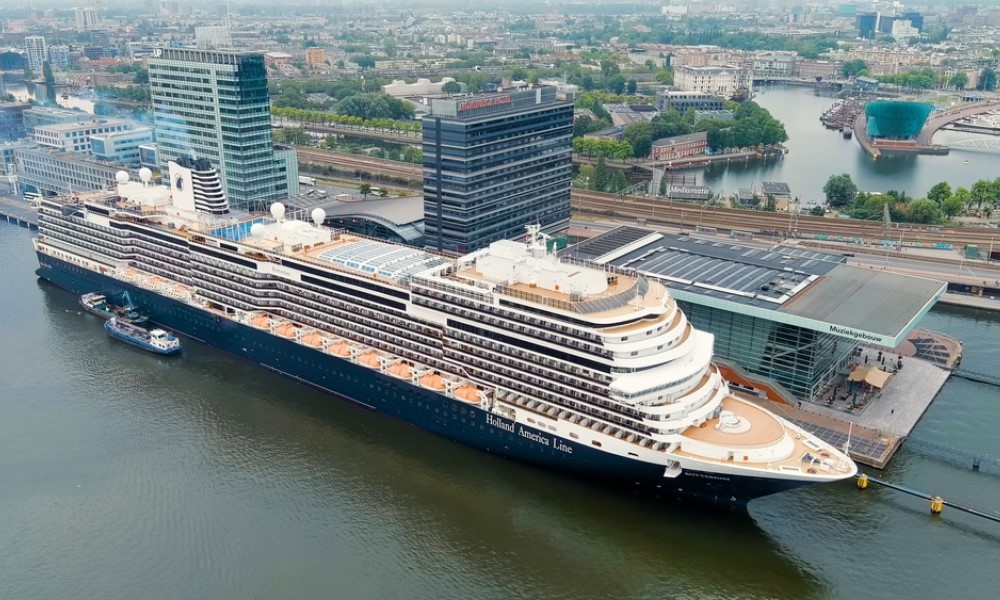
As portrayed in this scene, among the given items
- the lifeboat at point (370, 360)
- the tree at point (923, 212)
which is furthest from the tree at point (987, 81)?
the lifeboat at point (370, 360)

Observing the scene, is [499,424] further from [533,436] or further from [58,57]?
[58,57]

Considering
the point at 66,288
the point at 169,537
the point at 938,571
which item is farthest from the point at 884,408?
the point at 66,288

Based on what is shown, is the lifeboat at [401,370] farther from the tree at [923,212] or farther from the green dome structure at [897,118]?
the green dome structure at [897,118]

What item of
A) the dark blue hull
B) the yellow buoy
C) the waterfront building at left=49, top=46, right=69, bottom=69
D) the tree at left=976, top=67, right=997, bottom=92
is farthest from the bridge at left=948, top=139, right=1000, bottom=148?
the waterfront building at left=49, top=46, right=69, bottom=69

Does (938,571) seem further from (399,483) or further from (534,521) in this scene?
(399,483)

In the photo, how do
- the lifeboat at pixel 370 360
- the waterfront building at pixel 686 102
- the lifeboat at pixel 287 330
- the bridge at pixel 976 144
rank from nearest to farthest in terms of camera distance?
1. the lifeboat at pixel 370 360
2. the lifeboat at pixel 287 330
3. the bridge at pixel 976 144
4. the waterfront building at pixel 686 102

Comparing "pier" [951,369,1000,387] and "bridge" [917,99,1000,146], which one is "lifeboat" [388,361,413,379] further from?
"bridge" [917,99,1000,146]
